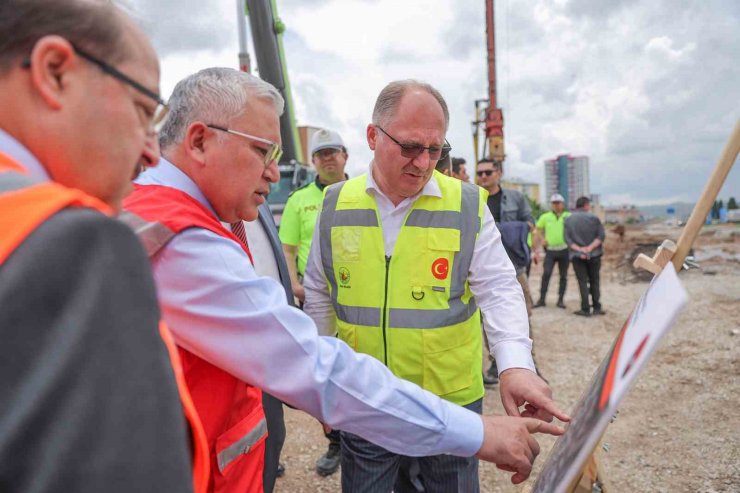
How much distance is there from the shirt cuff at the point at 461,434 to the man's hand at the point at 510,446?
0.08 ft

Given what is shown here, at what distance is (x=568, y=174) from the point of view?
85.1m

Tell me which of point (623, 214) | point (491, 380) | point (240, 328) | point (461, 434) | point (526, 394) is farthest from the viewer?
point (623, 214)

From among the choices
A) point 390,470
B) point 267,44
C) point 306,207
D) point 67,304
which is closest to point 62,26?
point 67,304

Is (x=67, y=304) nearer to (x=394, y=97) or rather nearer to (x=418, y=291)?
(x=418, y=291)

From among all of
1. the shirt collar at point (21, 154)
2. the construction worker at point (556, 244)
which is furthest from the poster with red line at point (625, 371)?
A: the construction worker at point (556, 244)

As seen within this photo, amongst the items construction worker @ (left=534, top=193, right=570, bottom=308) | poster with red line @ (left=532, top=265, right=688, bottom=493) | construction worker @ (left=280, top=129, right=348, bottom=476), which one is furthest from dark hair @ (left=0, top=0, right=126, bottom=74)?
construction worker @ (left=534, top=193, right=570, bottom=308)

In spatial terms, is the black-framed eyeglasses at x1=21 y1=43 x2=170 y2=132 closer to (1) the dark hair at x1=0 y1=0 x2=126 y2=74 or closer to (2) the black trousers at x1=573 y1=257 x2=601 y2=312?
(1) the dark hair at x1=0 y1=0 x2=126 y2=74

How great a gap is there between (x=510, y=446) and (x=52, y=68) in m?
1.25

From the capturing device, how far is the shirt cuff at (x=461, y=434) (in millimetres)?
1237

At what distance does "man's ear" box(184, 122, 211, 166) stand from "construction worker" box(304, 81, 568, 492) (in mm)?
787

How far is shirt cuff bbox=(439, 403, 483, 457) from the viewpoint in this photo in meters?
1.24

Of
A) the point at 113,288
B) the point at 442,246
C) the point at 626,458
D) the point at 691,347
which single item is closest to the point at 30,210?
the point at 113,288

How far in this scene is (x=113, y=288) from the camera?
520 mm

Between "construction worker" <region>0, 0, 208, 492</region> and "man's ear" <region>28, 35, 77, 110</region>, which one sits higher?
"man's ear" <region>28, 35, 77, 110</region>
